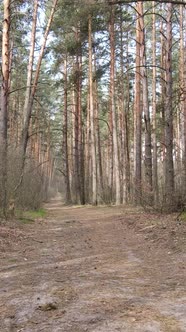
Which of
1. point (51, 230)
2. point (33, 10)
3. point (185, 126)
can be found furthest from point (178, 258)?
point (185, 126)

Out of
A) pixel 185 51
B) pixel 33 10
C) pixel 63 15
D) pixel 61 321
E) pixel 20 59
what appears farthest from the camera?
pixel 20 59

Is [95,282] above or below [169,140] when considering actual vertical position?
below

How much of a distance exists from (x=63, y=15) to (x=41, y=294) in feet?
62.3

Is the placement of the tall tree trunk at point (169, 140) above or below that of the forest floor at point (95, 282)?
above

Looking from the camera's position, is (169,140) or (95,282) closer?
(95,282)

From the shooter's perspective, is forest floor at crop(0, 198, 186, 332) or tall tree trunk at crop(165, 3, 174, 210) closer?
forest floor at crop(0, 198, 186, 332)

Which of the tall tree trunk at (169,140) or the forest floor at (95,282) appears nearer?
the forest floor at (95,282)

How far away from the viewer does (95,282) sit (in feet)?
15.6

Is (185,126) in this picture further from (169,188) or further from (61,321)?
(61,321)

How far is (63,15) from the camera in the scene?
20.7 m

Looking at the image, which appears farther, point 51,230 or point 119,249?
point 51,230

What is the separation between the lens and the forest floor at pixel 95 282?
338 cm

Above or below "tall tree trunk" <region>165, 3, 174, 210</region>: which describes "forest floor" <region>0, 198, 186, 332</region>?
below

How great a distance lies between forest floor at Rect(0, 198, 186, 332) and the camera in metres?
3.38
